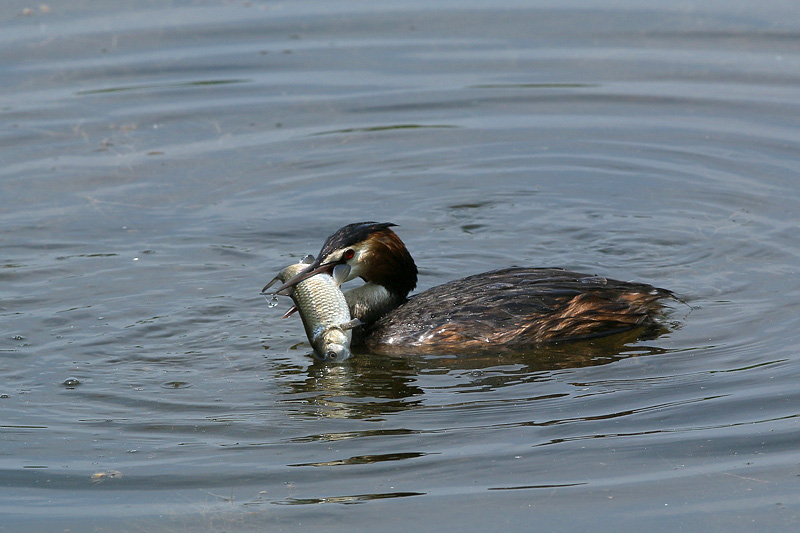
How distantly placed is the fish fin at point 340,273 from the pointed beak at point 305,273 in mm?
36

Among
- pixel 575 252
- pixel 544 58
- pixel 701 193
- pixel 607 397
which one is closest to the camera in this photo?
pixel 607 397

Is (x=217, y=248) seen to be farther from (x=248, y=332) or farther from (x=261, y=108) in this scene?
(x=261, y=108)

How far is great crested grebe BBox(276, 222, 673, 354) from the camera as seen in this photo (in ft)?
27.1

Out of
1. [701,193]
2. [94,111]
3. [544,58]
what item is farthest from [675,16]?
[94,111]

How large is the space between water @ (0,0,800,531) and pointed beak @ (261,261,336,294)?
0.52m

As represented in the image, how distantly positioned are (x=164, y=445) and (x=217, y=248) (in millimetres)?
3419

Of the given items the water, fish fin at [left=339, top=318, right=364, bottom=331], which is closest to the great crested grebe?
the water

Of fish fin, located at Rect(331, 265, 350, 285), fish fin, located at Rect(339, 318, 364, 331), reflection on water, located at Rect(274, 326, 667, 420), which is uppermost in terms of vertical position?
fish fin, located at Rect(331, 265, 350, 285)

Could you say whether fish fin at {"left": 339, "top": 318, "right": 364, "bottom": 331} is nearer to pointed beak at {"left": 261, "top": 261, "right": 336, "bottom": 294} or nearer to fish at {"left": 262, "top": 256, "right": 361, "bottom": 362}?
fish at {"left": 262, "top": 256, "right": 361, "bottom": 362}

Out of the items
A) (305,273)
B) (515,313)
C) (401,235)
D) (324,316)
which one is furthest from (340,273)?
(401,235)

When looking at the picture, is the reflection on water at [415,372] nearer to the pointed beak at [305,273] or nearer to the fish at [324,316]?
the fish at [324,316]

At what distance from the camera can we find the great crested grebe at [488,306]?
27.1 ft

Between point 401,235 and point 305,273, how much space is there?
7.00 feet

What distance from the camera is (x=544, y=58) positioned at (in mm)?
14000
